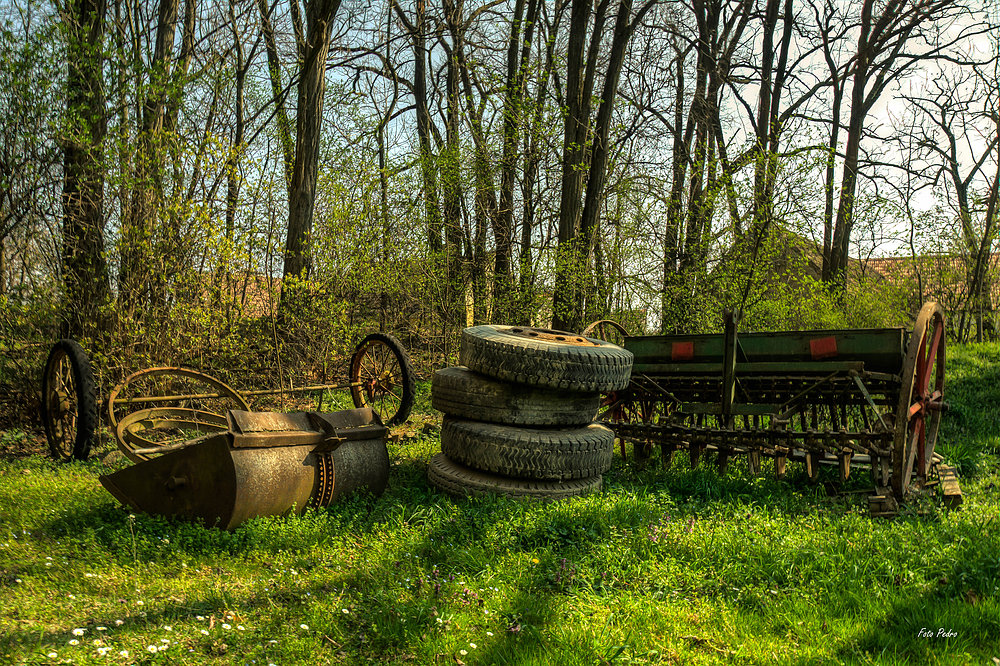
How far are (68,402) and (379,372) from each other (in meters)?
3.28

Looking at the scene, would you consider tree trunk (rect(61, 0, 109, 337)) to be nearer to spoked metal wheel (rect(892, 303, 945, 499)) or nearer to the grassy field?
the grassy field

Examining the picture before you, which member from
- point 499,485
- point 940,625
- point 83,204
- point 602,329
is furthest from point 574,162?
point 940,625

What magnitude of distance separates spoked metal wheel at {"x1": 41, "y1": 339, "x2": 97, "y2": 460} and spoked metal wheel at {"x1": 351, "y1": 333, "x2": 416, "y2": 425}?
2637 millimetres

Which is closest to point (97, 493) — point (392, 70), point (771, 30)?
point (392, 70)

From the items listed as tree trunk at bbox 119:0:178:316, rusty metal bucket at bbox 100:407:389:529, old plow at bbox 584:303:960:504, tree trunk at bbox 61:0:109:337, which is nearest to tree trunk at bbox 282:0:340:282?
tree trunk at bbox 119:0:178:316

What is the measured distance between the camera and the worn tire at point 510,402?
18.1ft

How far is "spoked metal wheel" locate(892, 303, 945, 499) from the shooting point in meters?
4.70

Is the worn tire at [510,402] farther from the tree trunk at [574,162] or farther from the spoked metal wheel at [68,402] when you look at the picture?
the tree trunk at [574,162]

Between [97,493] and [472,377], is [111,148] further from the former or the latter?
[472,377]

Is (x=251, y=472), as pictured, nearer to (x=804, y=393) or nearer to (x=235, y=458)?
(x=235, y=458)

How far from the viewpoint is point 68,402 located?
6.79 meters

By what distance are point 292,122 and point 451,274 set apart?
5.16m

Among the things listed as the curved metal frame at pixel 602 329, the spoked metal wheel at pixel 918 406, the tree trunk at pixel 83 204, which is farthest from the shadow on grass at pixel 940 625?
the tree trunk at pixel 83 204

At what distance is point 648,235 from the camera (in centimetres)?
1205
